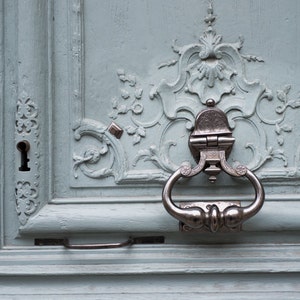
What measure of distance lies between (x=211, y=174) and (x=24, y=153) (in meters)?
0.25

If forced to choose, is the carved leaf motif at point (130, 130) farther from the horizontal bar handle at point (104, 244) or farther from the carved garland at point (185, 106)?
the horizontal bar handle at point (104, 244)

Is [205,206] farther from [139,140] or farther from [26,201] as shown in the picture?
[26,201]

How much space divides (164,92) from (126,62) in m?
0.07

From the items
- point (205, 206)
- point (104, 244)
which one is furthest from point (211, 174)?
point (104, 244)

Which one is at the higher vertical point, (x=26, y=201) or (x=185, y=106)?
(x=185, y=106)

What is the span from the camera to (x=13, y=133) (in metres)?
0.87

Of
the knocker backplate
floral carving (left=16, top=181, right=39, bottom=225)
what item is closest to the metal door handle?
the knocker backplate

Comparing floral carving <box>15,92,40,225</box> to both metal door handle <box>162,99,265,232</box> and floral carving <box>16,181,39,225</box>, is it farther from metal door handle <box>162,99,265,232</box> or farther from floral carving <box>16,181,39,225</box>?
metal door handle <box>162,99,265,232</box>

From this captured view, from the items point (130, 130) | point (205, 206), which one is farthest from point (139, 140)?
point (205, 206)

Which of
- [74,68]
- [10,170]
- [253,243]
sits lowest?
[253,243]

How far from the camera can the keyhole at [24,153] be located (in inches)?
33.7

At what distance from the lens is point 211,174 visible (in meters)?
0.84

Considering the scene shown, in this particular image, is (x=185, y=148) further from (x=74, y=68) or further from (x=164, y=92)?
(x=74, y=68)

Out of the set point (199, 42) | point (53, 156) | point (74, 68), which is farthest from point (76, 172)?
point (199, 42)
